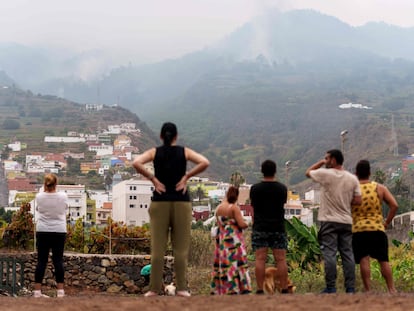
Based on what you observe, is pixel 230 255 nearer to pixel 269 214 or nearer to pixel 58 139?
pixel 269 214

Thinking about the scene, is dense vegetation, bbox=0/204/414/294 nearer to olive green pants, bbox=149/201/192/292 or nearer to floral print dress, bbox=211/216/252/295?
floral print dress, bbox=211/216/252/295

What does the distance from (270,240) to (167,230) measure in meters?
1.11

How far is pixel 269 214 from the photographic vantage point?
876 cm

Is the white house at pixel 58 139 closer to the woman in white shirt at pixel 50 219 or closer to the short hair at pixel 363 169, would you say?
the woman in white shirt at pixel 50 219

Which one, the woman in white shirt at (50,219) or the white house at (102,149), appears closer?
the woman in white shirt at (50,219)

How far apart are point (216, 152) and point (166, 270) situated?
14651 centimetres

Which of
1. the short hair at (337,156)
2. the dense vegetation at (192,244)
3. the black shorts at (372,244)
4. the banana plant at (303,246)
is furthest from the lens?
the dense vegetation at (192,244)

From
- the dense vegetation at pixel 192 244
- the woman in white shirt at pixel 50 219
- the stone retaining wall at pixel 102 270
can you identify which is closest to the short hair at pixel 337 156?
the woman in white shirt at pixel 50 219

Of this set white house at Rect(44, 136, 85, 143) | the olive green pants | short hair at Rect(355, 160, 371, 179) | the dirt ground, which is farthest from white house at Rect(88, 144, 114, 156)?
the dirt ground

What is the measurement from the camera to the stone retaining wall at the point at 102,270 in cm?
1833

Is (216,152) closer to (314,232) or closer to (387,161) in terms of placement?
(387,161)

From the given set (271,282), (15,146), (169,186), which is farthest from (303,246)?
(15,146)

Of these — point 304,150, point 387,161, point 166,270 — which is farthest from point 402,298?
point 304,150

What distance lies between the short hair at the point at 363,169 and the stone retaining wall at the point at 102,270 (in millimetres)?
9773
